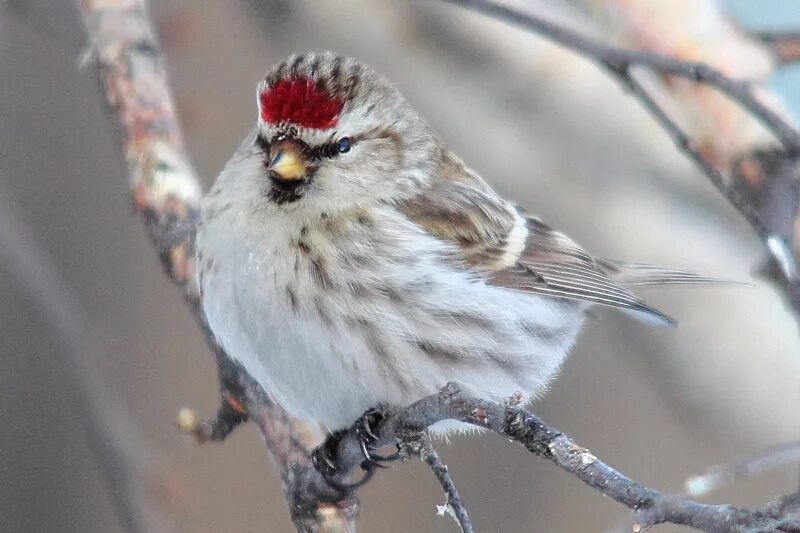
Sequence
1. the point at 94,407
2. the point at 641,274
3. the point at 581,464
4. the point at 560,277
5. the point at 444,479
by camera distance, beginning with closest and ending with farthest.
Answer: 1. the point at 581,464
2. the point at 444,479
3. the point at 94,407
4. the point at 560,277
5. the point at 641,274

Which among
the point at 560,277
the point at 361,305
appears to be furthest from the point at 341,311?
the point at 560,277

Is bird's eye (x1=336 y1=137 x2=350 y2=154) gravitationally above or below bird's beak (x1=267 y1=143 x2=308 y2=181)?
above

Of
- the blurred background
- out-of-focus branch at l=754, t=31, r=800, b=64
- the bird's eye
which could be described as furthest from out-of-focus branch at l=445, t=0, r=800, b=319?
the blurred background

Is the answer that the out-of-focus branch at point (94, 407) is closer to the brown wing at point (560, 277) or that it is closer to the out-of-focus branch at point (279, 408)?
the out-of-focus branch at point (279, 408)

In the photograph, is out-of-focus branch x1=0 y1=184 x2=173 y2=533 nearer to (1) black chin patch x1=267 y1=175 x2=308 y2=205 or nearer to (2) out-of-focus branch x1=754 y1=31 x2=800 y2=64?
(1) black chin patch x1=267 y1=175 x2=308 y2=205

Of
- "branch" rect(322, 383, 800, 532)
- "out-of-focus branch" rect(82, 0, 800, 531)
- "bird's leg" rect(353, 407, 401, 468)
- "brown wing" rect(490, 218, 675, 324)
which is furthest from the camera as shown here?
"brown wing" rect(490, 218, 675, 324)

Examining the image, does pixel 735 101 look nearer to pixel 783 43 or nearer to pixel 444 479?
pixel 783 43

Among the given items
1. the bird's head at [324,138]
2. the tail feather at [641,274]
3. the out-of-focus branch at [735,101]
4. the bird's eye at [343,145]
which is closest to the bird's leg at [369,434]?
the bird's head at [324,138]
